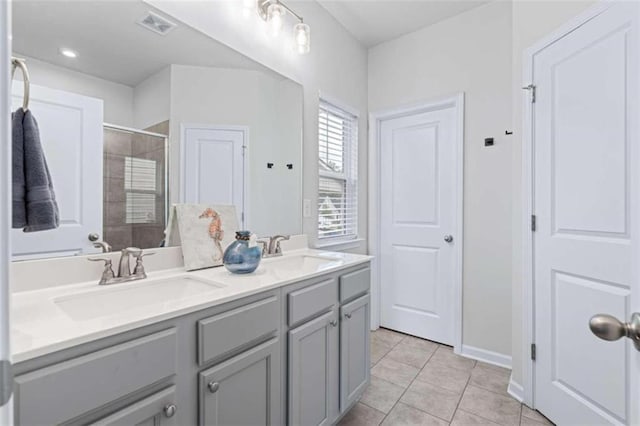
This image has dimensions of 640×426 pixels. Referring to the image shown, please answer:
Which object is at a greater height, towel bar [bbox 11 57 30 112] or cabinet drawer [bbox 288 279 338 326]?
towel bar [bbox 11 57 30 112]

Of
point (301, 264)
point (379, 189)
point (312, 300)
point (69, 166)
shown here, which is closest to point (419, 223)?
point (379, 189)

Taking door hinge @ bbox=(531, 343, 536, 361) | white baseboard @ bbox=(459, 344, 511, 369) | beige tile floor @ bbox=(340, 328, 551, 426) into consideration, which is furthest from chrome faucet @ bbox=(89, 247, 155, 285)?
white baseboard @ bbox=(459, 344, 511, 369)

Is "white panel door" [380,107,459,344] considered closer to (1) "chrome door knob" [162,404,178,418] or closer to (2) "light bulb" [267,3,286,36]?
(2) "light bulb" [267,3,286,36]

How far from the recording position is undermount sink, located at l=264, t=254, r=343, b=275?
63.9 inches

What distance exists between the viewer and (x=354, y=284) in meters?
1.79

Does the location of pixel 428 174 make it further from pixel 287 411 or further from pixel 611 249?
pixel 287 411

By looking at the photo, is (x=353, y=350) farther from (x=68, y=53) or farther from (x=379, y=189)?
(x=68, y=53)

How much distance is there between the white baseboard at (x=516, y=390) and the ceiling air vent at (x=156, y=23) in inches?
110

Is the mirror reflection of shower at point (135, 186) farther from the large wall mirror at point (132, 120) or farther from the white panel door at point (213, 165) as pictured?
the white panel door at point (213, 165)

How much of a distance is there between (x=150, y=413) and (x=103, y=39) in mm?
1403

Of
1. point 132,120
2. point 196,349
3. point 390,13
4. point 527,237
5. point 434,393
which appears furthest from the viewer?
point 390,13

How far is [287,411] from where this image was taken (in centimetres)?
133

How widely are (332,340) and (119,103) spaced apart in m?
1.47

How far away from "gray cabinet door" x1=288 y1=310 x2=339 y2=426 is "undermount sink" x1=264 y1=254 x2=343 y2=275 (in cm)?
24
